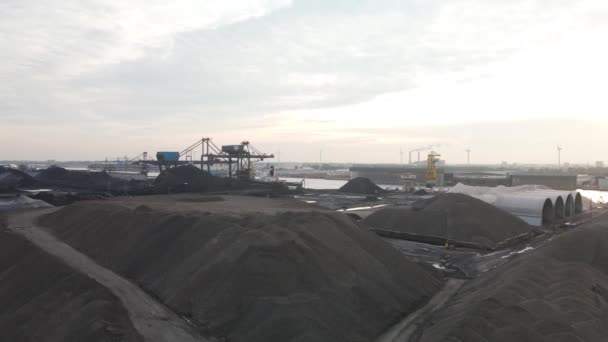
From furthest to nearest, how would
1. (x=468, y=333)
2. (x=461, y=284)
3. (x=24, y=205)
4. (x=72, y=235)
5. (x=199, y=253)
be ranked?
(x=24, y=205), (x=72, y=235), (x=461, y=284), (x=199, y=253), (x=468, y=333)

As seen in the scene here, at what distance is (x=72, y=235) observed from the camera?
3131cm

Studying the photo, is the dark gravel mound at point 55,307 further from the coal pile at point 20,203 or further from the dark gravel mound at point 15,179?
the dark gravel mound at point 15,179

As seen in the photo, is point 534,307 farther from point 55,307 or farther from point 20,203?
point 20,203

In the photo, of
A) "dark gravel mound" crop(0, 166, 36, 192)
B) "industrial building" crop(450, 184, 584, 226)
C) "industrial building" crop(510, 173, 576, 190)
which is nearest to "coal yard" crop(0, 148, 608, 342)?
"industrial building" crop(450, 184, 584, 226)

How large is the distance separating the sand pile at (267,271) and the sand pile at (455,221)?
14.3 m

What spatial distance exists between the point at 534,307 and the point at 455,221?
24.4m

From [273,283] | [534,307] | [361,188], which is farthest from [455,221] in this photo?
[361,188]

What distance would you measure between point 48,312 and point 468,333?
678 inches

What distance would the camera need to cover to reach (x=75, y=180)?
76438mm

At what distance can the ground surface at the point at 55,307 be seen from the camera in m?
16.5

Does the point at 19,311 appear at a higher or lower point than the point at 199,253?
lower

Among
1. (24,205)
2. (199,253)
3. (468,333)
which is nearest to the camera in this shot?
(468,333)

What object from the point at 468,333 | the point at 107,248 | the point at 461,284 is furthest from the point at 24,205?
the point at 468,333

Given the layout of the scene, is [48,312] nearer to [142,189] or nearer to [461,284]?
[461,284]
